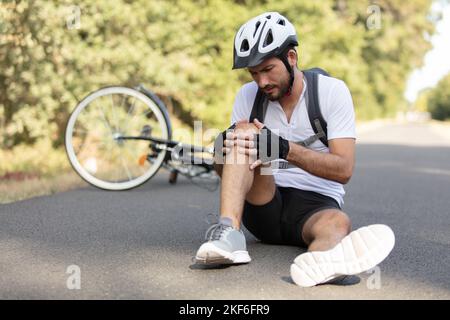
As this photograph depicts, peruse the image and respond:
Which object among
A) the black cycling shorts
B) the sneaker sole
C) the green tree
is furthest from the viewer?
the green tree

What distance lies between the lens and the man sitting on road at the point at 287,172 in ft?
10.3

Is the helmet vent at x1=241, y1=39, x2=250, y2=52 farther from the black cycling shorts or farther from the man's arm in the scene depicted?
the black cycling shorts

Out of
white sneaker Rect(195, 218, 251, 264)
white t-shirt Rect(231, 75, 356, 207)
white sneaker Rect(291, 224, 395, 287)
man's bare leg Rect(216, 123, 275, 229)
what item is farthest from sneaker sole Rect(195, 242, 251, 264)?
white t-shirt Rect(231, 75, 356, 207)

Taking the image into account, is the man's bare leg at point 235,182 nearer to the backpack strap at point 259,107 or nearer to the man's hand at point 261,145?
the man's hand at point 261,145

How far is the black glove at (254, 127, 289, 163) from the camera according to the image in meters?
3.50

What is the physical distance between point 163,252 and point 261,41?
1.34 meters

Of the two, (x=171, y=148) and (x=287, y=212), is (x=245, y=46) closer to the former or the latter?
(x=287, y=212)

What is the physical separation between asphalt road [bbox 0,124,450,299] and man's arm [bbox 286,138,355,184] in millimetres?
531

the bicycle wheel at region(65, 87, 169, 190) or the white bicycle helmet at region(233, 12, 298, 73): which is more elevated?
the white bicycle helmet at region(233, 12, 298, 73)

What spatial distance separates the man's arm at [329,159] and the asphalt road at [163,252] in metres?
0.53

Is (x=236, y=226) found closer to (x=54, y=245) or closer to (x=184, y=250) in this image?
(x=184, y=250)

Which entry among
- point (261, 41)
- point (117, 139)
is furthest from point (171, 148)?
point (261, 41)

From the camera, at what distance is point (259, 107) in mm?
3936
